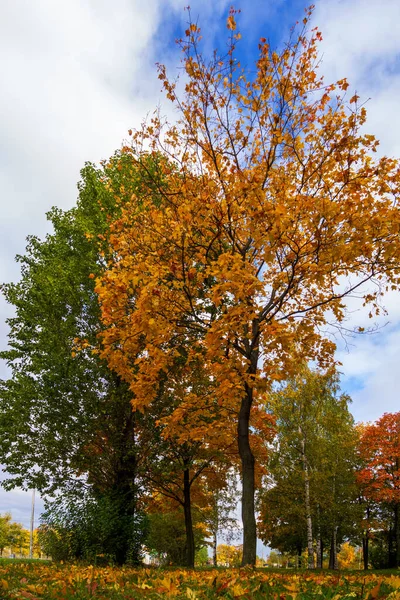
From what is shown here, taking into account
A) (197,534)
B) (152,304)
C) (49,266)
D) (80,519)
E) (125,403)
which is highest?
(49,266)

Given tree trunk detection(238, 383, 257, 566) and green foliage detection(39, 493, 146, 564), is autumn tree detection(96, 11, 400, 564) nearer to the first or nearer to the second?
tree trunk detection(238, 383, 257, 566)

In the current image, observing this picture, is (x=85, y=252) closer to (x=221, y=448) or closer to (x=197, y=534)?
(x=221, y=448)

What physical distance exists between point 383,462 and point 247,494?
→ 2294cm

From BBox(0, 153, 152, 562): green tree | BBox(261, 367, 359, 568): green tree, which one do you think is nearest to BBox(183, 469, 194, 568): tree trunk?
BBox(0, 153, 152, 562): green tree

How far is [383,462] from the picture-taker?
→ 1120 inches

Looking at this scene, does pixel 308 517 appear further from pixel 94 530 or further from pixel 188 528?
pixel 94 530

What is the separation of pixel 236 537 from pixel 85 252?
18079 millimetres

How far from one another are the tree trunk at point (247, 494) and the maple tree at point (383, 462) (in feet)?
67.6

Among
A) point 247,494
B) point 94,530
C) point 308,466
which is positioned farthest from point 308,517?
point 247,494

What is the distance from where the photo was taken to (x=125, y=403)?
47.0ft

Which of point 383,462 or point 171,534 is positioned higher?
point 383,462

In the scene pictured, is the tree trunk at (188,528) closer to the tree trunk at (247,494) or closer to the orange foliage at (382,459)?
the tree trunk at (247,494)

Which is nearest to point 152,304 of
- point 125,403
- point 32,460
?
point 125,403

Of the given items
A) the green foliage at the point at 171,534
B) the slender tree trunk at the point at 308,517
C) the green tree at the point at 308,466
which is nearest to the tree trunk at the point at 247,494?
the green tree at the point at 308,466
